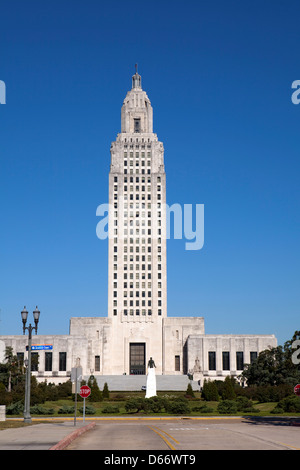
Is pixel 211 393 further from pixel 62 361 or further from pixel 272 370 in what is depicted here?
pixel 62 361

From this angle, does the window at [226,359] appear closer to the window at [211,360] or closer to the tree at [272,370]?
the window at [211,360]

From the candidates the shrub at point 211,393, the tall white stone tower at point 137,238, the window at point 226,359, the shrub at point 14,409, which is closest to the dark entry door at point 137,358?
the tall white stone tower at point 137,238

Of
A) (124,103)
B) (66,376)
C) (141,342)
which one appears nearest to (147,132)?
(124,103)

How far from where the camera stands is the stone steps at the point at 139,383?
98125 mm

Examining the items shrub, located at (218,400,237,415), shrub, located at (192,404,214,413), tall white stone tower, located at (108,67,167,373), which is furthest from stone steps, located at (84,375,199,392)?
shrub, located at (218,400,237,415)

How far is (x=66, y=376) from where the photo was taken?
Result: 359 feet

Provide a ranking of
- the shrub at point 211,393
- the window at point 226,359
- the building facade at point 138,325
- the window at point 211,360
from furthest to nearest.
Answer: the window at point 226,359 < the window at point 211,360 < the building facade at point 138,325 < the shrub at point 211,393

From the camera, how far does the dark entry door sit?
11338cm

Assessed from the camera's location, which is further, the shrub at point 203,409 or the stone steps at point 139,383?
the stone steps at point 139,383

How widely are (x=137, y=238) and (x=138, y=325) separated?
56.2 ft

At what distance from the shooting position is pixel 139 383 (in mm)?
99625

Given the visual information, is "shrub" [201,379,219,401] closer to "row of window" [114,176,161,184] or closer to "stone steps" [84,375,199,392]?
"stone steps" [84,375,199,392]
